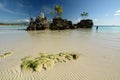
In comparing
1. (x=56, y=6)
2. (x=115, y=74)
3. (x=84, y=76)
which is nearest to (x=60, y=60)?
(x=84, y=76)

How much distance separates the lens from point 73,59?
5.70 m

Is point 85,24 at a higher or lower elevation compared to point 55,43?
higher

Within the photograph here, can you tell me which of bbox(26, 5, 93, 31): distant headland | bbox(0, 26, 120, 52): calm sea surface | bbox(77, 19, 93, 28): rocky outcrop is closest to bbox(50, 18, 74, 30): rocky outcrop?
bbox(26, 5, 93, 31): distant headland

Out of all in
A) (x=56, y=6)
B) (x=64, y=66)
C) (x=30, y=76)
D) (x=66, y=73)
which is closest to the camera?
(x=30, y=76)

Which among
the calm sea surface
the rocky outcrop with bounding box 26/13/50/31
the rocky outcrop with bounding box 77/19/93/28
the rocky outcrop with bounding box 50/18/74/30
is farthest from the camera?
the rocky outcrop with bounding box 77/19/93/28

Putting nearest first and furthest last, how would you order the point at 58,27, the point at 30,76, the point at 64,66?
the point at 30,76
the point at 64,66
the point at 58,27

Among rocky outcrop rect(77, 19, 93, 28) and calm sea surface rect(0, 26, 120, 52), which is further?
rocky outcrop rect(77, 19, 93, 28)

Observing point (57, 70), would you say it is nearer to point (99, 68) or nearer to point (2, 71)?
point (99, 68)

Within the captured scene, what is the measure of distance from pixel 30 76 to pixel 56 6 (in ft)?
189

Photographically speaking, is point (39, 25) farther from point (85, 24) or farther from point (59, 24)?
point (85, 24)

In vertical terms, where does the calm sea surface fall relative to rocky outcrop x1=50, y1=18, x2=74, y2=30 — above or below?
below

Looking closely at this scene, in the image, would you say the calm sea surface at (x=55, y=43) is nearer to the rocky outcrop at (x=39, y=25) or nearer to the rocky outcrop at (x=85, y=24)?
the rocky outcrop at (x=39, y=25)

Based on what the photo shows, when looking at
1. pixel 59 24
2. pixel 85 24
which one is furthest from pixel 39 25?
pixel 85 24

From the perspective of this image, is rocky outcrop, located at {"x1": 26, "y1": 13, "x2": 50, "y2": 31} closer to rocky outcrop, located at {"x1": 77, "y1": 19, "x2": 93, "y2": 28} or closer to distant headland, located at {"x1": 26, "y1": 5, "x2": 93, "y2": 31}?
distant headland, located at {"x1": 26, "y1": 5, "x2": 93, "y2": 31}
